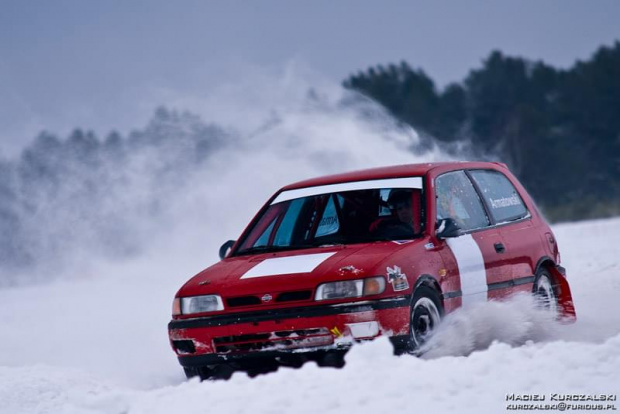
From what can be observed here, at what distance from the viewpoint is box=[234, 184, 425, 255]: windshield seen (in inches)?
292

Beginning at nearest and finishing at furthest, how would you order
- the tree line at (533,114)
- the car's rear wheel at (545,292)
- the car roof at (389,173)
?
the car roof at (389,173) → the car's rear wheel at (545,292) → the tree line at (533,114)

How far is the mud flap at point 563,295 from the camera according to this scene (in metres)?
8.59

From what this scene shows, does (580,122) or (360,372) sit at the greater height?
(580,122)

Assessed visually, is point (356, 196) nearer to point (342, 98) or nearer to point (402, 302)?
point (402, 302)

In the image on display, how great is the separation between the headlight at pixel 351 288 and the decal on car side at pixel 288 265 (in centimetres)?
19

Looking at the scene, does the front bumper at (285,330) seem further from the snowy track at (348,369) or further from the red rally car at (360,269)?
the snowy track at (348,369)

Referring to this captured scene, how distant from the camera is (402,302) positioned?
257 inches

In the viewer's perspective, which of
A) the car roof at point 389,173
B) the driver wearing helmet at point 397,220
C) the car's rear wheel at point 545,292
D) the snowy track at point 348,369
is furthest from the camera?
the car's rear wheel at point 545,292

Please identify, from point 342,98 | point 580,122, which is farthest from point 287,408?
point 580,122

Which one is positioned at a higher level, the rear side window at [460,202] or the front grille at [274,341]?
the rear side window at [460,202]

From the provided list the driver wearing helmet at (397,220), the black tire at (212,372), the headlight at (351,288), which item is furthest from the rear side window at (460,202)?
the black tire at (212,372)

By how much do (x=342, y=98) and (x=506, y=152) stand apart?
36.4 m

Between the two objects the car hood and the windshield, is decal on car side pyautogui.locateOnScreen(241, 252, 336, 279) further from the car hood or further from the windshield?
the windshield

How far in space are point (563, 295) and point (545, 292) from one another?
273mm
